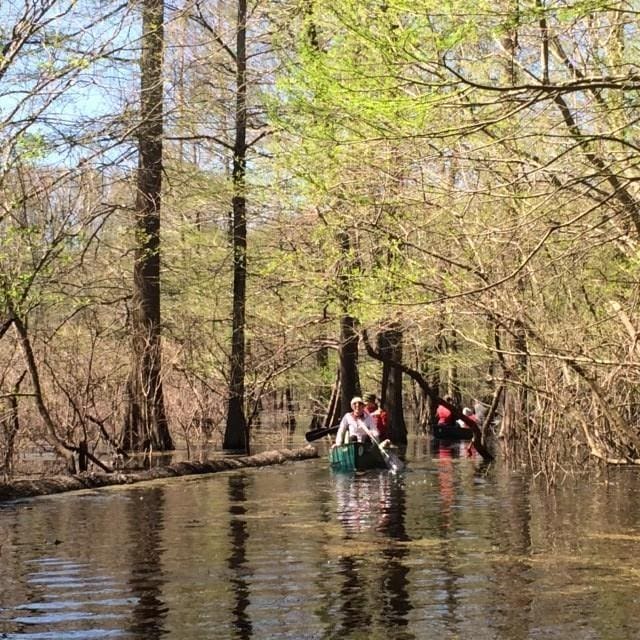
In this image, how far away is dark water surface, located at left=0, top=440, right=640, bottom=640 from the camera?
7922mm

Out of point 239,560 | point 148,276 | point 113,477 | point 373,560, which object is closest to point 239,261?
point 148,276

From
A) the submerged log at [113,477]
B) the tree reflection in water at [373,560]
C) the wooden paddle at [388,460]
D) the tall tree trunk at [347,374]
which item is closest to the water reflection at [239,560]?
the tree reflection in water at [373,560]

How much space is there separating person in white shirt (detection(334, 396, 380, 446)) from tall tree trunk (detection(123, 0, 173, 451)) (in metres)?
3.41

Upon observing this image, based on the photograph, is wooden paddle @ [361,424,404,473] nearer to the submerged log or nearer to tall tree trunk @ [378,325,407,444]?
the submerged log

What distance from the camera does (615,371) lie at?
12914 millimetres

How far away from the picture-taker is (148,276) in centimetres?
2330

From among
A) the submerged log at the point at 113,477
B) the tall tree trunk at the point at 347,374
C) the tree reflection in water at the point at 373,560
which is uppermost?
the tall tree trunk at the point at 347,374

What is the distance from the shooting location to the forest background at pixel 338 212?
945cm

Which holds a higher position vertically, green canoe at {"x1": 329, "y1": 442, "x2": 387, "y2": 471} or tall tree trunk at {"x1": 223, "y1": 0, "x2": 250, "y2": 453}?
tall tree trunk at {"x1": 223, "y1": 0, "x2": 250, "y2": 453}

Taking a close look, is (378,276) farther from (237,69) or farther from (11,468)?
(237,69)

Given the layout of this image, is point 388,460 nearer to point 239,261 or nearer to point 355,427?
point 355,427

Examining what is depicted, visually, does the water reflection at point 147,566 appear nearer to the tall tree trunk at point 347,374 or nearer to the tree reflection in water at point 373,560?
the tree reflection in water at point 373,560

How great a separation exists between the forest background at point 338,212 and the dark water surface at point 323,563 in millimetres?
1624

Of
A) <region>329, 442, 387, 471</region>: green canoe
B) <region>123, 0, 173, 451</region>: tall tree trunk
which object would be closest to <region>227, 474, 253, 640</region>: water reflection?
<region>329, 442, 387, 471</region>: green canoe
